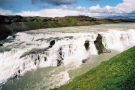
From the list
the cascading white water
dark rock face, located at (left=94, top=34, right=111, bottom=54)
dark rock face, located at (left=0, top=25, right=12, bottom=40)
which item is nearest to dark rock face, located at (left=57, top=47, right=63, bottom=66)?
the cascading white water

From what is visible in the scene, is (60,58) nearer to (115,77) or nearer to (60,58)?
(60,58)

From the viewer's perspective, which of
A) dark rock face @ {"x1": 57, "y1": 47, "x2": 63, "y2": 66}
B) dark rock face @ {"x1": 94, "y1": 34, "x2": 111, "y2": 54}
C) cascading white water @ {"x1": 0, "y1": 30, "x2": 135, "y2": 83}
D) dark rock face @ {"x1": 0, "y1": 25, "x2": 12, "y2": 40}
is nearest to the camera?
cascading white water @ {"x1": 0, "y1": 30, "x2": 135, "y2": 83}

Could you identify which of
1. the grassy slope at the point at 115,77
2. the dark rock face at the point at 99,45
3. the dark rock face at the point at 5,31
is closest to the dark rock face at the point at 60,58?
the dark rock face at the point at 99,45

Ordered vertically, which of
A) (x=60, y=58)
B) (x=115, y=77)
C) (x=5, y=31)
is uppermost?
(x=115, y=77)

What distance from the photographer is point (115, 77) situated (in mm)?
17531

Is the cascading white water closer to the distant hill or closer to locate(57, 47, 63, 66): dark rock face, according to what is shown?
locate(57, 47, 63, 66): dark rock face

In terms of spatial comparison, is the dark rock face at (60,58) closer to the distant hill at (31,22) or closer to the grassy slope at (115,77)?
the grassy slope at (115,77)

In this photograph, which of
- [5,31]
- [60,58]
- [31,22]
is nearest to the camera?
[60,58]

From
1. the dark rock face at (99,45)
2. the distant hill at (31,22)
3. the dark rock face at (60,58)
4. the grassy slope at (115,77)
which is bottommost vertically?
the distant hill at (31,22)

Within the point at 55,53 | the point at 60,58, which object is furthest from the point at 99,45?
the point at 60,58

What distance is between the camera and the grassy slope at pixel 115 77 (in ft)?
54.0

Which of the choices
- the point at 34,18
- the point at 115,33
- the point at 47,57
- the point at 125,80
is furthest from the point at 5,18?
the point at 125,80

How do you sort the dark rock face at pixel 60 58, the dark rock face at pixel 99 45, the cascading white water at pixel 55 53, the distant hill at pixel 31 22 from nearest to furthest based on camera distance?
the cascading white water at pixel 55 53
the dark rock face at pixel 60 58
the dark rock face at pixel 99 45
the distant hill at pixel 31 22

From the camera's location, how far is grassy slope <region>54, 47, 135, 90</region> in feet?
54.0
